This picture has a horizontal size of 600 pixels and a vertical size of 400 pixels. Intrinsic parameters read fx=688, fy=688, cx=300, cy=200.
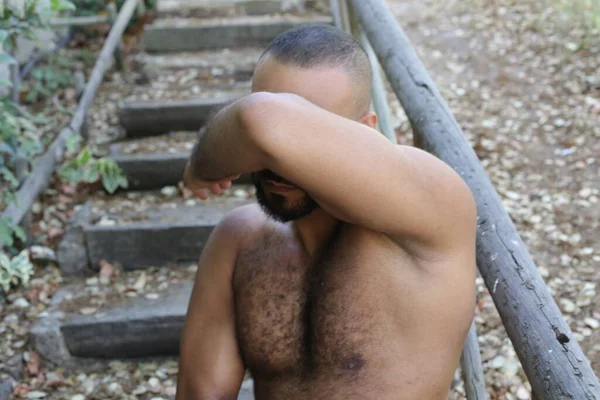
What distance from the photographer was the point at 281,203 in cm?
152

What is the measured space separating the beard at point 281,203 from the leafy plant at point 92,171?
9.50ft

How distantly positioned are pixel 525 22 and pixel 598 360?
4983 millimetres

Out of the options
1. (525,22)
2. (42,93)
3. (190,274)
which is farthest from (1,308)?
(525,22)

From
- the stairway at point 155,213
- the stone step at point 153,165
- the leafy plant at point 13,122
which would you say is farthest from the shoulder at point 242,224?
the stone step at point 153,165

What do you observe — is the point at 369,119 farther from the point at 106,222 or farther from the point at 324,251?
the point at 106,222

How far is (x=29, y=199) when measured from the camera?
12.8 feet

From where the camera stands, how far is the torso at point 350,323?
1.52 m

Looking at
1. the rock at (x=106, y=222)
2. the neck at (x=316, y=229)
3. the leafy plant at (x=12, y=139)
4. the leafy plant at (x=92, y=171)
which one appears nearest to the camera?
the neck at (x=316, y=229)

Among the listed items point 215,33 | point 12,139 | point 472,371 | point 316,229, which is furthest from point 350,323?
point 215,33

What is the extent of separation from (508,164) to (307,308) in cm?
336

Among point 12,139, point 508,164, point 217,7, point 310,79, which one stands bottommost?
point 508,164

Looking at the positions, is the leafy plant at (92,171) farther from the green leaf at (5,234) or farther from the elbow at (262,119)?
the elbow at (262,119)

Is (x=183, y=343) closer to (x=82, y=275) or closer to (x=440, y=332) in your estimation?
(x=440, y=332)

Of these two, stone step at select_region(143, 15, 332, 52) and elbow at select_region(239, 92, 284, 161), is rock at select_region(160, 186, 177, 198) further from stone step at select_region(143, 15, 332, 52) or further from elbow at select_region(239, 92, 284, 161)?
elbow at select_region(239, 92, 284, 161)
